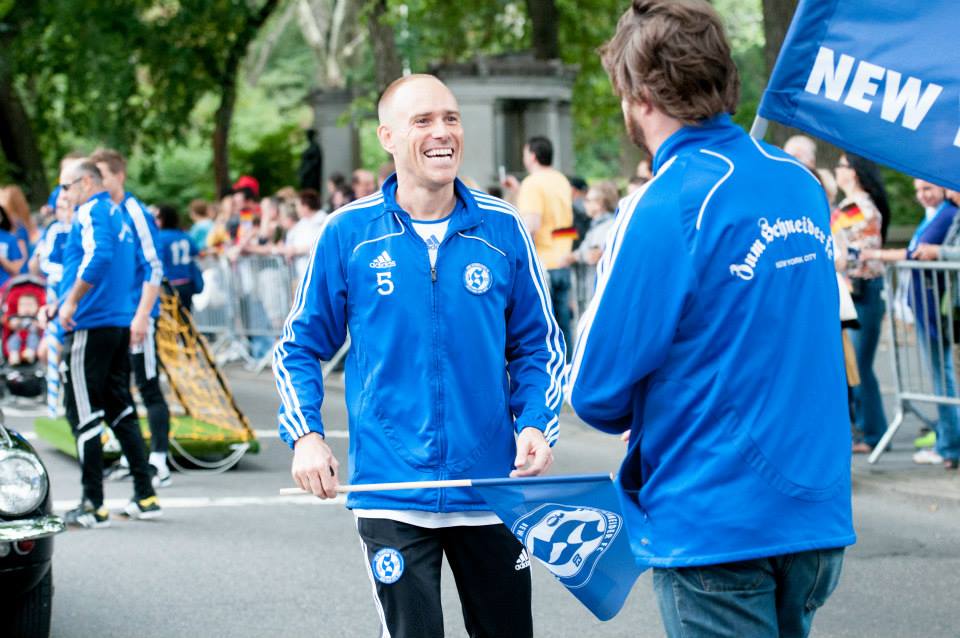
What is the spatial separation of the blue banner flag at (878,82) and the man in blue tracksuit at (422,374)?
3.98 feet

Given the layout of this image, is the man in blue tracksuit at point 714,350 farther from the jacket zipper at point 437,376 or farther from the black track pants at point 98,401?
the black track pants at point 98,401

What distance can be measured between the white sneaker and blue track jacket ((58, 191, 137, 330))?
508 centimetres

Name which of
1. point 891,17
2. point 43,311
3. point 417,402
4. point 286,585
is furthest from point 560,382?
point 43,311

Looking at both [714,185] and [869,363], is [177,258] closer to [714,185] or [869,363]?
[869,363]

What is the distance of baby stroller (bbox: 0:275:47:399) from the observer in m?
15.4

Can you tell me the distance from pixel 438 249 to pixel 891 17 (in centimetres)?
173

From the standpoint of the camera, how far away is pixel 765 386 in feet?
9.57

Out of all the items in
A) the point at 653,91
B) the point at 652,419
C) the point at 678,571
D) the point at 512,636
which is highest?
the point at 653,91

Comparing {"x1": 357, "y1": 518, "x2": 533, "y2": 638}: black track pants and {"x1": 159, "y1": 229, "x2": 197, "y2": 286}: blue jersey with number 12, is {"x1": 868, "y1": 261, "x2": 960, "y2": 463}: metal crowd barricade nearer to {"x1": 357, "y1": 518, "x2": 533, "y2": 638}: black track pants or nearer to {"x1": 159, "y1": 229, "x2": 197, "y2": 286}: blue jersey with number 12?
{"x1": 357, "y1": 518, "x2": 533, "y2": 638}: black track pants

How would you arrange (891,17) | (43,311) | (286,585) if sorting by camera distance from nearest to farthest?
(891,17) → (286,585) → (43,311)

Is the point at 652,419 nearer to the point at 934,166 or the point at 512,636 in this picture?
the point at 512,636

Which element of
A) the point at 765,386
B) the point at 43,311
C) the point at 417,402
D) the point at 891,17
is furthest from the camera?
the point at 43,311

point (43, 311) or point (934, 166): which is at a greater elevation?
point (934, 166)

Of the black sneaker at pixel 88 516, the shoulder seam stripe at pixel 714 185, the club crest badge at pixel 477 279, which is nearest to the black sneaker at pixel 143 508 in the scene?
the black sneaker at pixel 88 516
